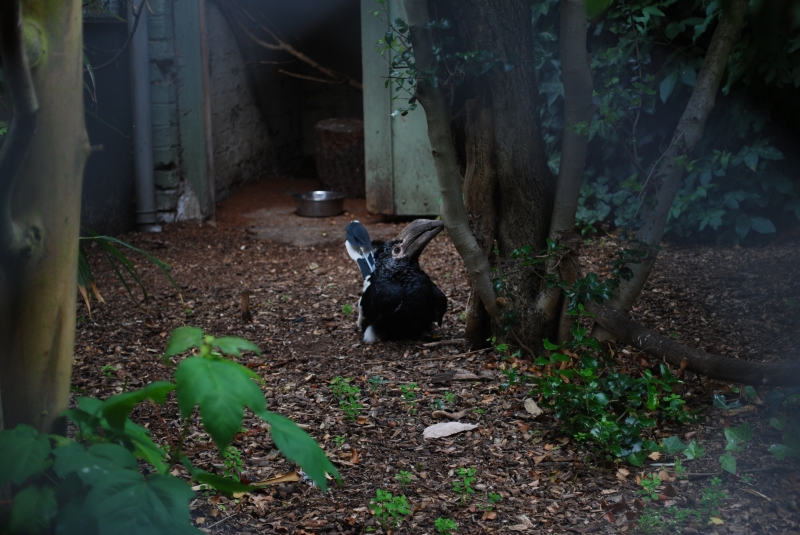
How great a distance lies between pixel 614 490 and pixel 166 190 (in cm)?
481

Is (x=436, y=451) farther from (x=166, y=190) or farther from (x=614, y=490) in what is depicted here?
(x=166, y=190)

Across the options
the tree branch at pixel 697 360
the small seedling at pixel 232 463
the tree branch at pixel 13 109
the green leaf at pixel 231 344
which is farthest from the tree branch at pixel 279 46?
the green leaf at pixel 231 344

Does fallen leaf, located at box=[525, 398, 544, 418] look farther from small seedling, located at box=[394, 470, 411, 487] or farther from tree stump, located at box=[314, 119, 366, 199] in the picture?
tree stump, located at box=[314, 119, 366, 199]

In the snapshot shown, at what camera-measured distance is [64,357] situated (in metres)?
1.34

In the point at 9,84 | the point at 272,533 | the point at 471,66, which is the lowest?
the point at 272,533

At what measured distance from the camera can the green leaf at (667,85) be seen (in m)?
4.54

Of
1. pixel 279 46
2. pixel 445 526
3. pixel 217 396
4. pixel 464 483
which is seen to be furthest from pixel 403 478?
pixel 279 46

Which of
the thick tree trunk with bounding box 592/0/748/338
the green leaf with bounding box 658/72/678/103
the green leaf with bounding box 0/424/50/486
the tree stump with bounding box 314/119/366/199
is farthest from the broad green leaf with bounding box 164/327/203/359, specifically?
the tree stump with bounding box 314/119/366/199

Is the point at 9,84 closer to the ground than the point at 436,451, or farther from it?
farther from it

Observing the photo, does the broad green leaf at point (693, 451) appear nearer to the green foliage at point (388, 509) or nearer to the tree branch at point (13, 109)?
the green foliage at point (388, 509)

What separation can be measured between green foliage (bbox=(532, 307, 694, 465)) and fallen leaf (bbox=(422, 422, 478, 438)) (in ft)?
0.99

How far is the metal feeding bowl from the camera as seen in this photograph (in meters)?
6.64

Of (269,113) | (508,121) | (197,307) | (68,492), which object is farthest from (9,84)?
(269,113)

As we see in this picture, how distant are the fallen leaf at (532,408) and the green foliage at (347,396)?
625 millimetres
